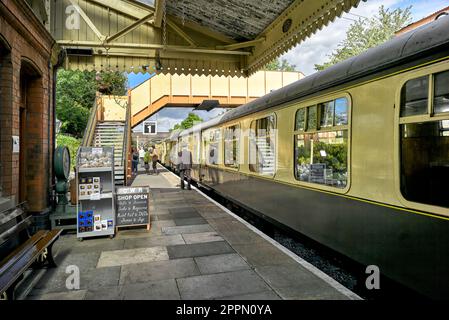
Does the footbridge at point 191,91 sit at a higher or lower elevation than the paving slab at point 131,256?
higher

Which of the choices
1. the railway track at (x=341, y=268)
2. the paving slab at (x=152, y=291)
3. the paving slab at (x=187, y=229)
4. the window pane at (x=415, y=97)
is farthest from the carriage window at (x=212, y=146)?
the window pane at (x=415, y=97)

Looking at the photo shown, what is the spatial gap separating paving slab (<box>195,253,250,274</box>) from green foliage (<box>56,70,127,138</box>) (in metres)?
15.9

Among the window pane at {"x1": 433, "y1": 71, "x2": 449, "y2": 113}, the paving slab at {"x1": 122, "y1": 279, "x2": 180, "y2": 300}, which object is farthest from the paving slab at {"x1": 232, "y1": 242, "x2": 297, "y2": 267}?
the window pane at {"x1": 433, "y1": 71, "x2": 449, "y2": 113}

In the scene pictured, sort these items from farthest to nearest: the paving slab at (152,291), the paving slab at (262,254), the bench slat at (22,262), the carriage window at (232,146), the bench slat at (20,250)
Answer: the carriage window at (232,146), the paving slab at (262,254), the paving slab at (152,291), the bench slat at (20,250), the bench slat at (22,262)

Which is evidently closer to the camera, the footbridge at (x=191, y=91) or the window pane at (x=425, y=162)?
the window pane at (x=425, y=162)

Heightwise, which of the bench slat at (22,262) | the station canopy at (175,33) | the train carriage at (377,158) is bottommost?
the bench slat at (22,262)

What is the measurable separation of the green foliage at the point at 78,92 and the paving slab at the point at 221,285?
54.3 ft

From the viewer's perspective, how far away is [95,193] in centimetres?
585

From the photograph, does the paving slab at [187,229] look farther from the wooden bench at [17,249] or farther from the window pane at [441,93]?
the window pane at [441,93]

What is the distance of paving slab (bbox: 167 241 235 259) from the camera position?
4888mm

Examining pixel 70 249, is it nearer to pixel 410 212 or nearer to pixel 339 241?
pixel 339 241

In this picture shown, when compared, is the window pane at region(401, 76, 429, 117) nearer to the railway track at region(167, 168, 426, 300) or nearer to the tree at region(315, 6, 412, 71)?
the railway track at region(167, 168, 426, 300)

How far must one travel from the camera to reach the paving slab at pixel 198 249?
489 cm

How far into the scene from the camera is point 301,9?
5.70 m
